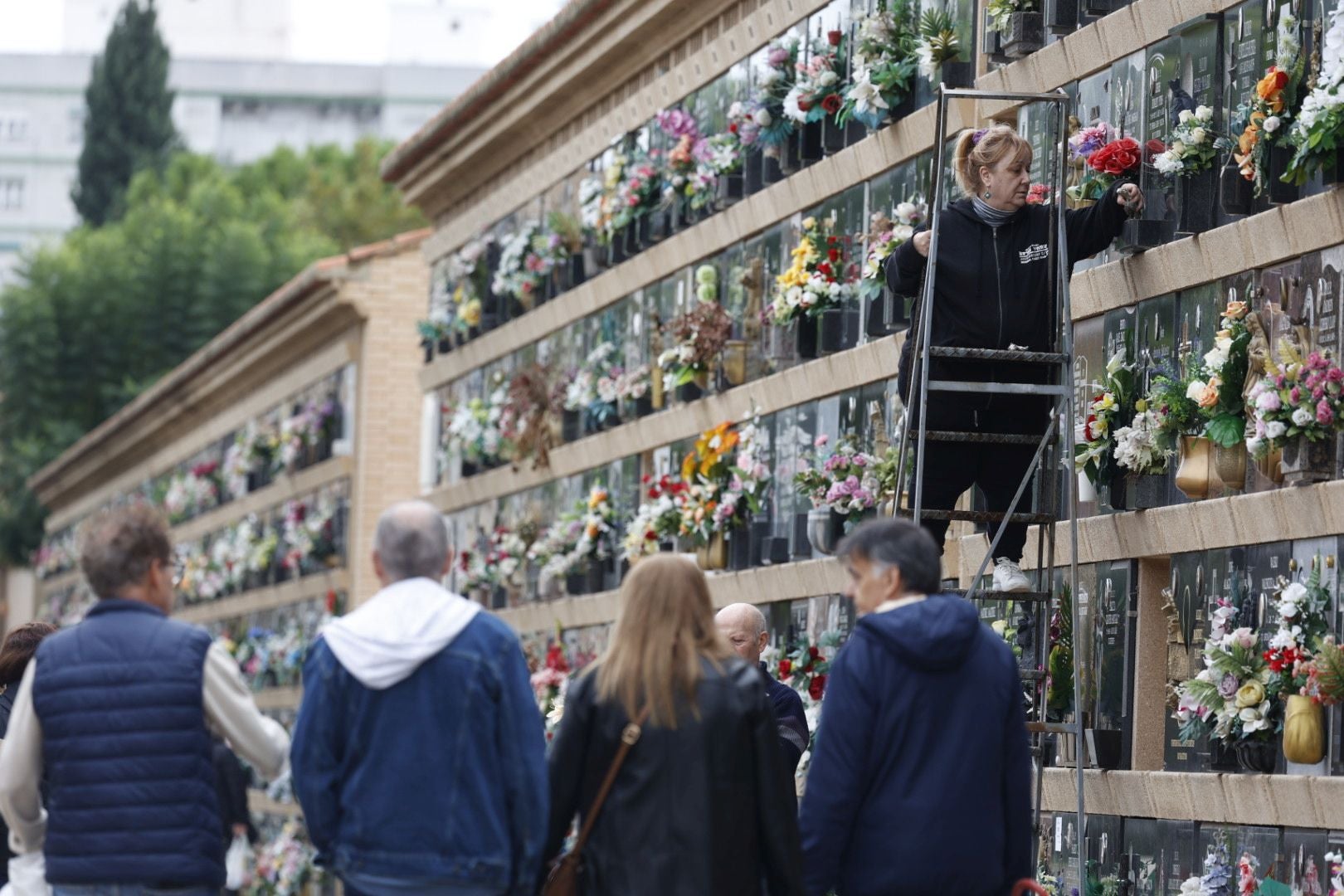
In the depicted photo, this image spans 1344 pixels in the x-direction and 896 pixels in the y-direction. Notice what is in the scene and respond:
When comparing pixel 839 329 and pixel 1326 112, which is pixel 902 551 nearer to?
pixel 1326 112

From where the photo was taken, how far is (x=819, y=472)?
52.6 ft

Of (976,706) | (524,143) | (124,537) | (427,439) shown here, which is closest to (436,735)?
(124,537)

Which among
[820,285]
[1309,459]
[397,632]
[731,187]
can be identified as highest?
[731,187]

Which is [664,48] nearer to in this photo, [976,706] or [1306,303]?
[1306,303]

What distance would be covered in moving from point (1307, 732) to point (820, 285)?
261 inches

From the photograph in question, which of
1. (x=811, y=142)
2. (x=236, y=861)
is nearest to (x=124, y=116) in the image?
(x=236, y=861)

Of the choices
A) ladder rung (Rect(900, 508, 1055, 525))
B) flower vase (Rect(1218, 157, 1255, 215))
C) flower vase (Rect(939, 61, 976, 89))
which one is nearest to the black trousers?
ladder rung (Rect(900, 508, 1055, 525))

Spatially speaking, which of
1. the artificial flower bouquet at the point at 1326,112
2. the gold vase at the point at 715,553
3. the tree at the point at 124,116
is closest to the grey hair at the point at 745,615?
the artificial flower bouquet at the point at 1326,112

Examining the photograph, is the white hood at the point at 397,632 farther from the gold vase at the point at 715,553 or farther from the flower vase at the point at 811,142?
the gold vase at the point at 715,553

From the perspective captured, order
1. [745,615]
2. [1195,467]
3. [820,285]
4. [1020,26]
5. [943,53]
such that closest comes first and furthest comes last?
[745,615]
[1195,467]
[1020,26]
[943,53]
[820,285]

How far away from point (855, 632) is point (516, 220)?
17.2 m

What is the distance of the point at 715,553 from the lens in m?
18.5

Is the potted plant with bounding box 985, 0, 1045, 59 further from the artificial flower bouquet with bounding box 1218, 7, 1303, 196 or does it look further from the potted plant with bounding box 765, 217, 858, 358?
the potted plant with bounding box 765, 217, 858, 358

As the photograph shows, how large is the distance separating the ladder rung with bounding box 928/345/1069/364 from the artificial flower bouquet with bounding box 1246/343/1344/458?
783 mm
